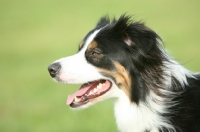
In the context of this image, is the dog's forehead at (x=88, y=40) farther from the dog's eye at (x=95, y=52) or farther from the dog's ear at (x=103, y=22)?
the dog's ear at (x=103, y=22)

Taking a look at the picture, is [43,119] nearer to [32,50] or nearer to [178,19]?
[32,50]

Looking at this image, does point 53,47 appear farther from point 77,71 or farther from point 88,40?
point 77,71

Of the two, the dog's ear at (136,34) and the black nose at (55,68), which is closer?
the dog's ear at (136,34)

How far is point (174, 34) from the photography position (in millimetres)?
17703

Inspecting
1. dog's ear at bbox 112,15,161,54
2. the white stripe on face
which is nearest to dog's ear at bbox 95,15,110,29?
dog's ear at bbox 112,15,161,54

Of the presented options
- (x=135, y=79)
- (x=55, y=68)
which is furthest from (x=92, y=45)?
(x=135, y=79)

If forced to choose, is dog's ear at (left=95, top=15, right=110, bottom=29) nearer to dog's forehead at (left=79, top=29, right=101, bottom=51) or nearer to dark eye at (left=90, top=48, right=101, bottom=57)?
dog's forehead at (left=79, top=29, right=101, bottom=51)

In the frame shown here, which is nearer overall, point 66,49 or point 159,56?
point 159,56

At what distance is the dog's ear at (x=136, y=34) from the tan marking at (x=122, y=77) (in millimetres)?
304

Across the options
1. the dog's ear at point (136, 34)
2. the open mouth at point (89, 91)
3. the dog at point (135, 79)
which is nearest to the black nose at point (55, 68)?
the dog at point (135, 79)

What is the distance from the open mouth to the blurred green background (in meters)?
0.95

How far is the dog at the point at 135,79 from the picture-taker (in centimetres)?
499

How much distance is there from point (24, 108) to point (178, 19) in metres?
13.6

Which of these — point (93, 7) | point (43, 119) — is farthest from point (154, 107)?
point (93, 7)
